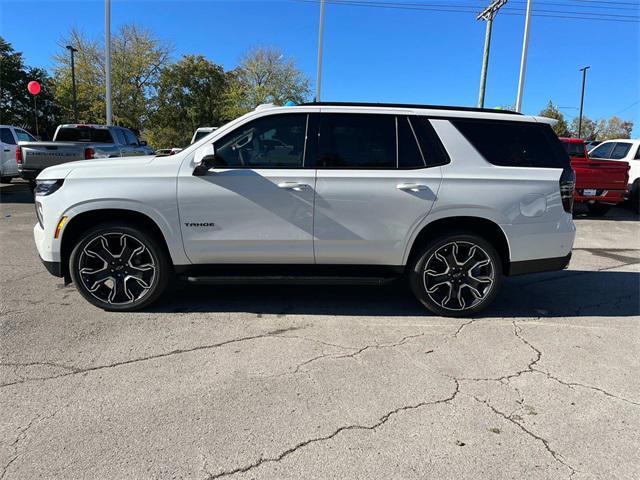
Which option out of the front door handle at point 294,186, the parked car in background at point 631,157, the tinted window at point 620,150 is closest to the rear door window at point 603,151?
the parked car in background at point 631,157

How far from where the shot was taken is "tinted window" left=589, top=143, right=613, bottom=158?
13453 mm

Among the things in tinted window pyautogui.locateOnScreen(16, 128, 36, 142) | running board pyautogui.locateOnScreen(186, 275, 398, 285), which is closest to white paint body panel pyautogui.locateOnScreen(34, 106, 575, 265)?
running board pyautogui.locateOnScreen(186, 275, 398, 285)

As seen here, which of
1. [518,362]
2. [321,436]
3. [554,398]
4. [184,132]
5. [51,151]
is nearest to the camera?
[321,436]

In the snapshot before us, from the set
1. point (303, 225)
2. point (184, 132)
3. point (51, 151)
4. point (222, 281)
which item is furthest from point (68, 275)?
point (184, 132)

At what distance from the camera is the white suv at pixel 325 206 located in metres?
4.15

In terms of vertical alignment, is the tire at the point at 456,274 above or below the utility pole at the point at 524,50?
below

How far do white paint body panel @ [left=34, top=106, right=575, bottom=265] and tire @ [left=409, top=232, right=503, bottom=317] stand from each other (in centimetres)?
21

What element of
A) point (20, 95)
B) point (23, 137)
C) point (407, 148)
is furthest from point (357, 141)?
point (20, 95)

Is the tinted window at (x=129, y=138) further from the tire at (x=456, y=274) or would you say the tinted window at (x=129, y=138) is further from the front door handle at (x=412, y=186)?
the tire at (x=456, y=274)

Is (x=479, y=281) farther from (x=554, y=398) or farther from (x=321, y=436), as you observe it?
(x=321, y=436)

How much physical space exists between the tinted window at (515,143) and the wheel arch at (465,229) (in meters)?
0.58

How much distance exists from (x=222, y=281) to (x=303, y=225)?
3.00ft

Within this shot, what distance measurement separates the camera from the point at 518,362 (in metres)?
3.62

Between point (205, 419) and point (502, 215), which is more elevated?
point (502, 215)
